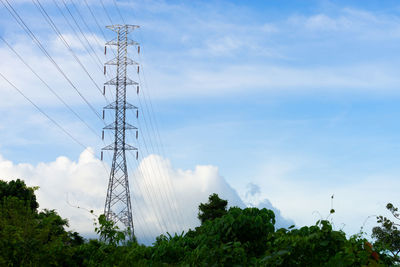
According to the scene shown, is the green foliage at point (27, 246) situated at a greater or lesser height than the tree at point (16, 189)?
lesser

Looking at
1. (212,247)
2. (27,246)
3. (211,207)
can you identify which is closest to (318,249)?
(212,247)

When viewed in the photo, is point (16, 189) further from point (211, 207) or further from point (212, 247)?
point (212, 247)

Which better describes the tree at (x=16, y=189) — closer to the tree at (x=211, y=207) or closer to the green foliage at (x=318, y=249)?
the tree at (x=211, y=207)

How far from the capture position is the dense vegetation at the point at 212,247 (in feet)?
23.8

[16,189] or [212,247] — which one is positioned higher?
[16,189]

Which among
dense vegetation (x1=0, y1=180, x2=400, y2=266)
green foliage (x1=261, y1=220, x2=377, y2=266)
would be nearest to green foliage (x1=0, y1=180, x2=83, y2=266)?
dense vegetation (x1=0, y1=180, x2=400, y2=266)

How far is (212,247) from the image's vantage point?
827cm

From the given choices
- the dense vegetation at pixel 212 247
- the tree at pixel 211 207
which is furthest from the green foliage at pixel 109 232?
the tree at pixel 211 207

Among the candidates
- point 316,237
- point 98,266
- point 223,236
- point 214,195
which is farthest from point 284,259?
point 214,195

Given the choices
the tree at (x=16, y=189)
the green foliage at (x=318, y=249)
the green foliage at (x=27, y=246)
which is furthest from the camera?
the tree at (x=16, y=189)

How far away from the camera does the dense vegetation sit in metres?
7.27

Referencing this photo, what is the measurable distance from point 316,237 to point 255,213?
335 centimetres

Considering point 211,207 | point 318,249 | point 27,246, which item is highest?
point 211,207

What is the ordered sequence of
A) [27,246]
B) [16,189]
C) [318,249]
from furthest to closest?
[16,189] < [27,246] < [318,249]
